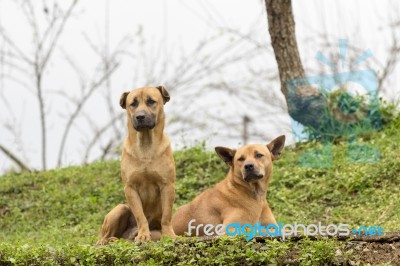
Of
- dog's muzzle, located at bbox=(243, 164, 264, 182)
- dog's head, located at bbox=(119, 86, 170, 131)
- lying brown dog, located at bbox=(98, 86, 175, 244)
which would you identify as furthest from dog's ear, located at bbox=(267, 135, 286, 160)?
dog's head, located at bbox=(119, 86, 170, 131)

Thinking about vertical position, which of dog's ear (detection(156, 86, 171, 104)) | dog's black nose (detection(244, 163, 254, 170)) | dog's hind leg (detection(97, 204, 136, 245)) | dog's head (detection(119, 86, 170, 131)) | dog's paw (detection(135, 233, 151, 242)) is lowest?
dog's paw (detection(135, 233, 151, 242))

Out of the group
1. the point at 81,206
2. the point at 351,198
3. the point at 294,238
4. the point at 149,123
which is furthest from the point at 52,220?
the point at 294,238

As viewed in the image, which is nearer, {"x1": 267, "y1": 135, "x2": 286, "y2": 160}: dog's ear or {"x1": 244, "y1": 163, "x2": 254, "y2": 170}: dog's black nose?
{"x1": 244, "y1": 163, "x2": 254, "y2": 170}: dog's black nose

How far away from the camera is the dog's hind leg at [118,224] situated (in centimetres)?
881

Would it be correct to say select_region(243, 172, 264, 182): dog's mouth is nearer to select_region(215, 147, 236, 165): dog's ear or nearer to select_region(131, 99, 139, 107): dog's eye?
select_region(215, 147, 236, 165): dog's ear

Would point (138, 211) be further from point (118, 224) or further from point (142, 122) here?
point (142, 122)

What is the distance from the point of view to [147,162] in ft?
27.5

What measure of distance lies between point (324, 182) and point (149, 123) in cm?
462

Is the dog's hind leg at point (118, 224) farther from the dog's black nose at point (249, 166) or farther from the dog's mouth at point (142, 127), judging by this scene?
the dog's black nose at point (249, 166)

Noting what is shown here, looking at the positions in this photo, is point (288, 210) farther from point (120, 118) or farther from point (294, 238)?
point (120, 118)

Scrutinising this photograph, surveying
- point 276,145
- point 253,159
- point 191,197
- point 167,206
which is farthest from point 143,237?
point 191,197

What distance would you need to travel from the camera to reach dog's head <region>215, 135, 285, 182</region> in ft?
28.3

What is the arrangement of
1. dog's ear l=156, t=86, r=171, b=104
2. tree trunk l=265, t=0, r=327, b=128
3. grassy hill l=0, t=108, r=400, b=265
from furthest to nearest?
tree trunk l=265, t=0, r=327, b=128 < dog's ear l=156, t=86, r=171, b=104 < grassy hill l=0, t=108, r=400, b=265

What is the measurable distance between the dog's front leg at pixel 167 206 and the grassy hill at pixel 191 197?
64cm
